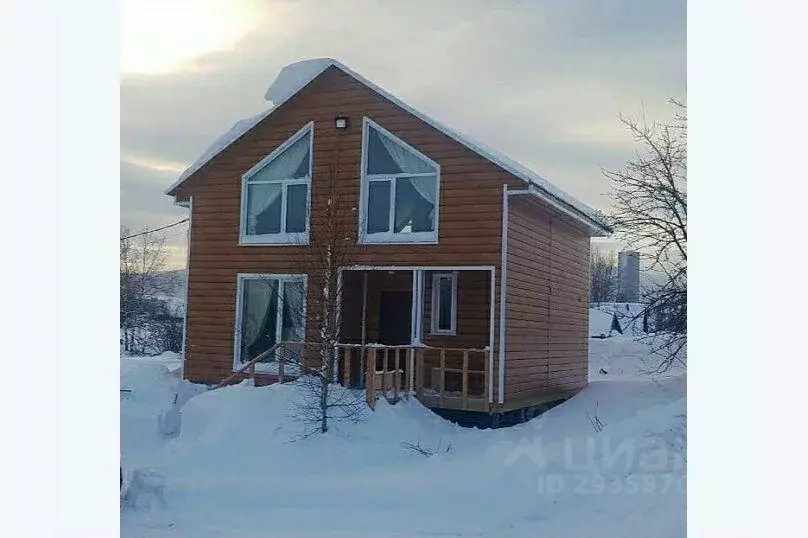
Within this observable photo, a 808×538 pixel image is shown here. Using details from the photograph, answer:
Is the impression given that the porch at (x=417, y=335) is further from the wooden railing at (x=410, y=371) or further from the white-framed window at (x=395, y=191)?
the white-framed window at (x=395, y=191)

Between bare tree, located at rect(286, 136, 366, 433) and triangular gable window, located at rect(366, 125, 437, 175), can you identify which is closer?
bare tree, located at rect(286, 136, 366, 433)

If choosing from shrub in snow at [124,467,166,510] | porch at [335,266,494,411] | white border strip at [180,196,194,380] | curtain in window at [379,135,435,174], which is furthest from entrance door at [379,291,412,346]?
shrub in snow at [124,467,166,510]

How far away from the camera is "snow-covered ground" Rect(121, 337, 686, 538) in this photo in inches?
151

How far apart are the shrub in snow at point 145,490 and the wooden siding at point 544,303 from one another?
6.03 ft

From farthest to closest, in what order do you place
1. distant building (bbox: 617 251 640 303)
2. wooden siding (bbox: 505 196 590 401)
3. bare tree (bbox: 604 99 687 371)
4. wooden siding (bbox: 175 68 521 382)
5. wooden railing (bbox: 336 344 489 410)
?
wooden siding (bbox: 175 68 521 382)
wooden railing (bbox: 336 344 489 410)
wooden siding (bbox: 505 196 590 401)
distant building (bbox: 617 251 640 303)
bare tree (bbox: 604 99 687 371)

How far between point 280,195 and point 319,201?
243 mm

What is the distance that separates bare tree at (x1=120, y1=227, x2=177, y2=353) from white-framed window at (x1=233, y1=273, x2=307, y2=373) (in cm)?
39

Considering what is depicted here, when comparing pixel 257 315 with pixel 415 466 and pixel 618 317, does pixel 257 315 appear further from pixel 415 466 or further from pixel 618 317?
pixel 618 317

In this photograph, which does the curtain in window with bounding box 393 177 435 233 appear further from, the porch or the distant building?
the distant building

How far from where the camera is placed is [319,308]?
4344 millimetres
